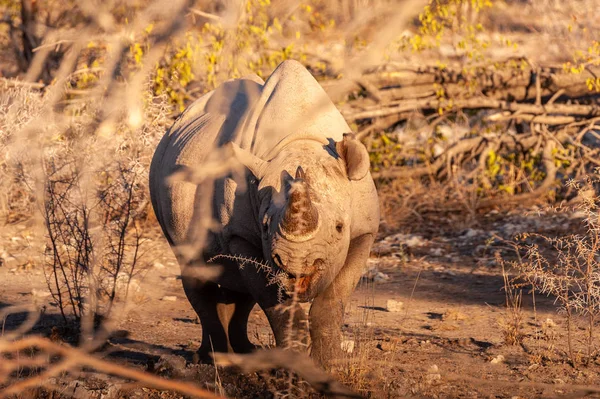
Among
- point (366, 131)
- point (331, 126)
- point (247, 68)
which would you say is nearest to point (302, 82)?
point (331, 126)

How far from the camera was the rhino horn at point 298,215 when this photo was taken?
3.96 meters

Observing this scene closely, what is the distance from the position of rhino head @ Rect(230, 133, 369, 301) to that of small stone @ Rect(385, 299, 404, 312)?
9.35ft

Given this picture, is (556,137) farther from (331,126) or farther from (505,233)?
(331,126)

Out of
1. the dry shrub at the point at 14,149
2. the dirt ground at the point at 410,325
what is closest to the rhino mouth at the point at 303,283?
the dirt ground at the point at 410,325

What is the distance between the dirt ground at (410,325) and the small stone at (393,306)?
2cm

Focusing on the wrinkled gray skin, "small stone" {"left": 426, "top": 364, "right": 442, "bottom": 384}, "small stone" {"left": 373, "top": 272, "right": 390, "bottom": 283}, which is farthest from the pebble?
"small stone" {"left": 373, "top": 272, "right": 390, "bottom": 283}

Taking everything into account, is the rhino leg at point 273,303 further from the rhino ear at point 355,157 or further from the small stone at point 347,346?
the rhino ear at point 355,157

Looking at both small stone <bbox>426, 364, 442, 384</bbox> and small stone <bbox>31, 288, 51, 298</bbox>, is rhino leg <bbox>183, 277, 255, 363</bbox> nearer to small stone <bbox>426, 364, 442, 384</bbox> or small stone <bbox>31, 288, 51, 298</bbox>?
small stone <bbox>426, 364, 442, 384</bbox>

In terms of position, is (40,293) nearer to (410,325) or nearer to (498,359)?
(410,325)

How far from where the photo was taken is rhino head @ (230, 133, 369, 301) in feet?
13.2

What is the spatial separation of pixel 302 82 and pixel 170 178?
1.11m

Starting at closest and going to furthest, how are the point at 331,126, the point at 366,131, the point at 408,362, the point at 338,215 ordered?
the point at 338,215
the point at 331,126
the point at 408,362
the point at 366,131

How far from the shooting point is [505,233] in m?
10.2

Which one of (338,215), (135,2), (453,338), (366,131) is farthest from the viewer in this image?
(366,131)
